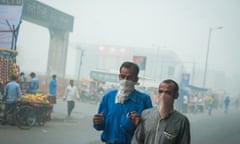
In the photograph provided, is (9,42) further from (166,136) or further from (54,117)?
(166,136)

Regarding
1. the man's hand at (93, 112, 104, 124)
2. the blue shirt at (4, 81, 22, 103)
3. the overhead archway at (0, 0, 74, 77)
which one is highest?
the overhead archway at (0, 0, 74, 77)

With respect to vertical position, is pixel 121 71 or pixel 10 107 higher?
pixel 121 71

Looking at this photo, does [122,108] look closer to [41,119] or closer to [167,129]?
[167,129]

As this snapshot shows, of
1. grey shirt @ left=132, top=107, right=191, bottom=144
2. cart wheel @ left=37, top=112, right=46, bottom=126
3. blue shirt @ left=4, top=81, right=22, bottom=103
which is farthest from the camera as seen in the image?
cart wheel @ left=37, top=112, right=46, bottom=126

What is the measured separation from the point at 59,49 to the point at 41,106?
70.4 feet

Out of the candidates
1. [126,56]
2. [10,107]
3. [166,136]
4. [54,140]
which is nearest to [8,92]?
[10,107]

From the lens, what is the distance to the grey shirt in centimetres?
264

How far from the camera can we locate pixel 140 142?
2818 mm

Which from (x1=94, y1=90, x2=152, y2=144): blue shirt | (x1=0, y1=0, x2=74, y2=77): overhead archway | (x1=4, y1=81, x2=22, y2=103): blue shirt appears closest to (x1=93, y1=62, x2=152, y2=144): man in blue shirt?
(x1=94, y1=90, x2=152, y2=144): blue shirt

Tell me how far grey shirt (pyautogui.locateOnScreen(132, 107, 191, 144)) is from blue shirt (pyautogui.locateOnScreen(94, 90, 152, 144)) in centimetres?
39

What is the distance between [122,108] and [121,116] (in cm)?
8

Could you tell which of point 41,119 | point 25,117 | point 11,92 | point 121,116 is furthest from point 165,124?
point 41,119

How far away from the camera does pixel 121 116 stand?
319 centimetres

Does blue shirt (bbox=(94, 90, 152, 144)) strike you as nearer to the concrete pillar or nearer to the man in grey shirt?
the man in grey shirt
